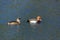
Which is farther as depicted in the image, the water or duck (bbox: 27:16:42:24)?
duck (bbox: 27:16:42:24)

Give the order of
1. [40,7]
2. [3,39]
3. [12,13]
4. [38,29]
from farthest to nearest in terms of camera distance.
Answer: [40,7] → [12,13] → [38,29] → [3,39]

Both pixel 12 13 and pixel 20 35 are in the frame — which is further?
pixel 12 13

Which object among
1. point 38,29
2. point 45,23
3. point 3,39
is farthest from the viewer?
point 45,23

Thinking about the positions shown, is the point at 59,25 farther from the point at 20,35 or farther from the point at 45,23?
the point at 20,35

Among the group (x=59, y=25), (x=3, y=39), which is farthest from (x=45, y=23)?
(x=3, y=39)

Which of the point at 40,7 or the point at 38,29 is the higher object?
the point at 40,7

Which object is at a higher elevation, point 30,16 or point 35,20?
point 30,16

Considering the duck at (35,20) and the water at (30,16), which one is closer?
the water at (30,16)

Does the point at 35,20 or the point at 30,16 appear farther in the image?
the point at 30,16
